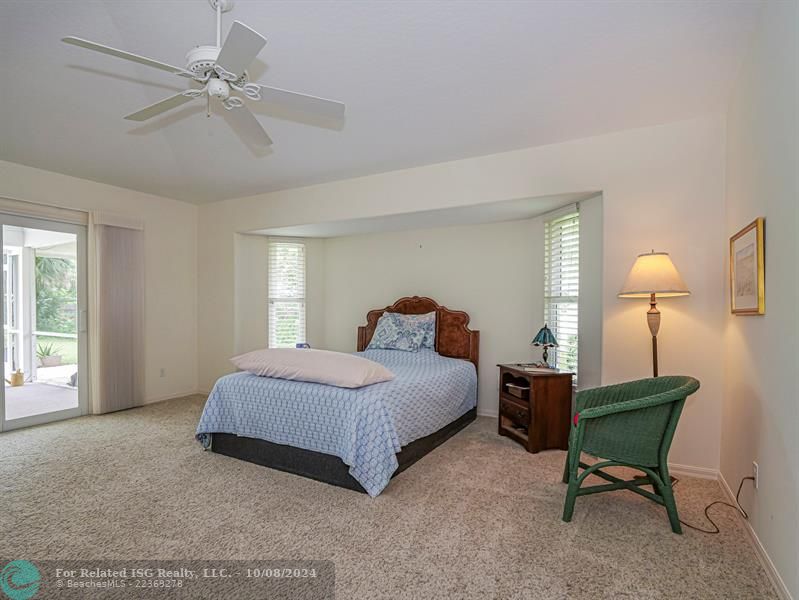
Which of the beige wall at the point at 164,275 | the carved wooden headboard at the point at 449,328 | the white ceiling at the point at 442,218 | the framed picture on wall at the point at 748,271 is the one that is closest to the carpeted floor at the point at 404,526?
the framed picture on wall at the point at 748,271

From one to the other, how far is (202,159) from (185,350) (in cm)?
259

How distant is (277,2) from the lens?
261cm

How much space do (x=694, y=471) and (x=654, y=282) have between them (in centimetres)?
145

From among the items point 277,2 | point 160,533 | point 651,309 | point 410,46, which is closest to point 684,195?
point 651,309

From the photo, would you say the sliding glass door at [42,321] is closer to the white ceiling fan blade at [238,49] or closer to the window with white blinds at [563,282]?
the white ceiling fan blade at [238,49]

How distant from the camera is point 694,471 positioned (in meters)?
3.01

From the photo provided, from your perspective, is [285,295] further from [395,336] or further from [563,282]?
[563,282]

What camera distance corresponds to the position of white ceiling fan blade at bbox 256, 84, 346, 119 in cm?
214

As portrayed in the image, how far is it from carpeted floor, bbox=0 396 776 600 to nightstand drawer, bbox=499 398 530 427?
33cm

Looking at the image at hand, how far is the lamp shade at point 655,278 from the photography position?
2740 mm

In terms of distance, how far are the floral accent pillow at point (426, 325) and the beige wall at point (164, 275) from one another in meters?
3.02

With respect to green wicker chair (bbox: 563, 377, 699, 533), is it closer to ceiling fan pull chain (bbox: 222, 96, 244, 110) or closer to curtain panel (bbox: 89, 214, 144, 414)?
ceiling fan pull chain (bbox: 222, 96, 244, 110)

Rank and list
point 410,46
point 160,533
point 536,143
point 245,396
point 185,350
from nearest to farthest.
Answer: point 160,533 → point 410,46 → point 245,396 → point 536,143 → point 185,350

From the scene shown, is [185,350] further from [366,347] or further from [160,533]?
[160,533]
